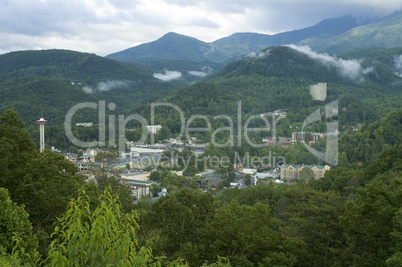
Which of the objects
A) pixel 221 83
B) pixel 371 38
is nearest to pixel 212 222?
pixel 221 83

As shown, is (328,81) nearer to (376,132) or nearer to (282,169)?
(376,132)

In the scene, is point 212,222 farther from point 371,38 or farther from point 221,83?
point 371,38

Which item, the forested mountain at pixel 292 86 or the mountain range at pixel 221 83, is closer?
the forested mountain at pixel 292 86

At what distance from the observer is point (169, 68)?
160500 mm

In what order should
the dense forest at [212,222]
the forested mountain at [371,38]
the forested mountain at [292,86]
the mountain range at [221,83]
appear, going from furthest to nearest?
the forested mountain at [371,38]
the mountain range at [221,83]
the forested mountain at [292,86]
the dense forest at [212,222]

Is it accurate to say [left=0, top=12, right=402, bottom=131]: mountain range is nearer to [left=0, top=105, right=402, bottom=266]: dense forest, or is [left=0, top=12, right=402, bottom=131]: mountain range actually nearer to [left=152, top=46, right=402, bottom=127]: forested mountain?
[left=152, top=46, right=402, bottom=127]: forested mountain

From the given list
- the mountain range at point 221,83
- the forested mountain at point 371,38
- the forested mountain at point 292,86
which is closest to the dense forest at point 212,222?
the forested mountain at point 292,86

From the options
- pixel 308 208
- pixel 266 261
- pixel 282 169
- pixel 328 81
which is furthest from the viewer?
pixel 328 81

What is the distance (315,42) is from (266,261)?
188 m

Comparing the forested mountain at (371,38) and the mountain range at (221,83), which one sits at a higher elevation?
the forested mountain at (371,38)

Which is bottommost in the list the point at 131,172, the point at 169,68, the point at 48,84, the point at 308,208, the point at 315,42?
the point at 131,172

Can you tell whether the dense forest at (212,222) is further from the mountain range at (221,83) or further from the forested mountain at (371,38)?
the forested mountain at (371,38)

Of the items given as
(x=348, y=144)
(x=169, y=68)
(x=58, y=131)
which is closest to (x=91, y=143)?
(x=58, y=131)

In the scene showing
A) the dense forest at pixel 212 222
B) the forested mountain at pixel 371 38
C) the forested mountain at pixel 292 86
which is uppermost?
the forested mountain at pixel 371 38
